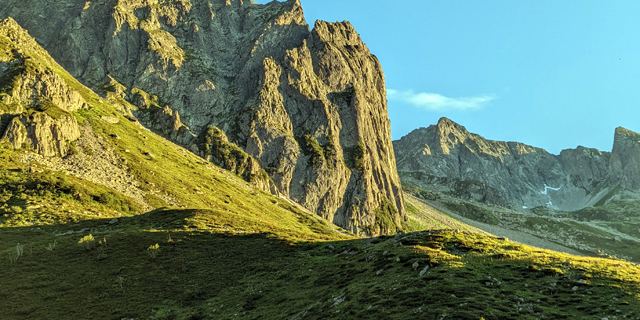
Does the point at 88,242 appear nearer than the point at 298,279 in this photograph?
No

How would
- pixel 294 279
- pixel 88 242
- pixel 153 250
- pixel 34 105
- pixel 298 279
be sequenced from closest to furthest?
1. pixel 298 279
2. pixel 294 279
3. pixel 153 250
4. pixel 88 242
5. pixel 34 105

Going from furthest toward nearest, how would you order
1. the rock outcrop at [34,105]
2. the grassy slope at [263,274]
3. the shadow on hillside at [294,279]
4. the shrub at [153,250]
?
the rock outcrop at [34,105]
the shrub at [153,250]
the grassy slope at [263,274]
the shadow on hillside at [294,279]

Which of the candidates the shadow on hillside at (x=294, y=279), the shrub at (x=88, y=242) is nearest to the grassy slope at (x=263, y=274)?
the shadow on hillside at (x=294, y=279)

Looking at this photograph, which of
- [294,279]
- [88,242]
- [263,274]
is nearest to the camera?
[294,279]

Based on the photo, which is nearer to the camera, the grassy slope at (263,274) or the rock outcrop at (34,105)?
the grassy slope at (263,274)

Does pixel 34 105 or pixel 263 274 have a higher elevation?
pixel 34 105

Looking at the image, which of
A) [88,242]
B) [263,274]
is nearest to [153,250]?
[88,242]

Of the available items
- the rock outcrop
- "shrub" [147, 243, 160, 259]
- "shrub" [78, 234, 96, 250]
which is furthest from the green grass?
the rock outcrop

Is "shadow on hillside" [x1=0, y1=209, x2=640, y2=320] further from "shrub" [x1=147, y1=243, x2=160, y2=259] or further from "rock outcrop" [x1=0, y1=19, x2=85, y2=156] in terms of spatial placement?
"rock outcrop" [x1=0, y1=19, x2=85, y2=156]

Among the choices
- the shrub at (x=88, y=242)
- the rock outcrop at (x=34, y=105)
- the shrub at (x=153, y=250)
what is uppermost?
the rock outcrop at (x=34, y=105)

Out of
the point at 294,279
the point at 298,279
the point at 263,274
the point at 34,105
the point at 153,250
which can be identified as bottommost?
the point at 153,250

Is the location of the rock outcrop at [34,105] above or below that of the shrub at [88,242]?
above

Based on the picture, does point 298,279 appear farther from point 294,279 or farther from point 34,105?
point 34,105

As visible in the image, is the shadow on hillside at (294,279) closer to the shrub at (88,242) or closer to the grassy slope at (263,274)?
the grassy slope at (263,274)
